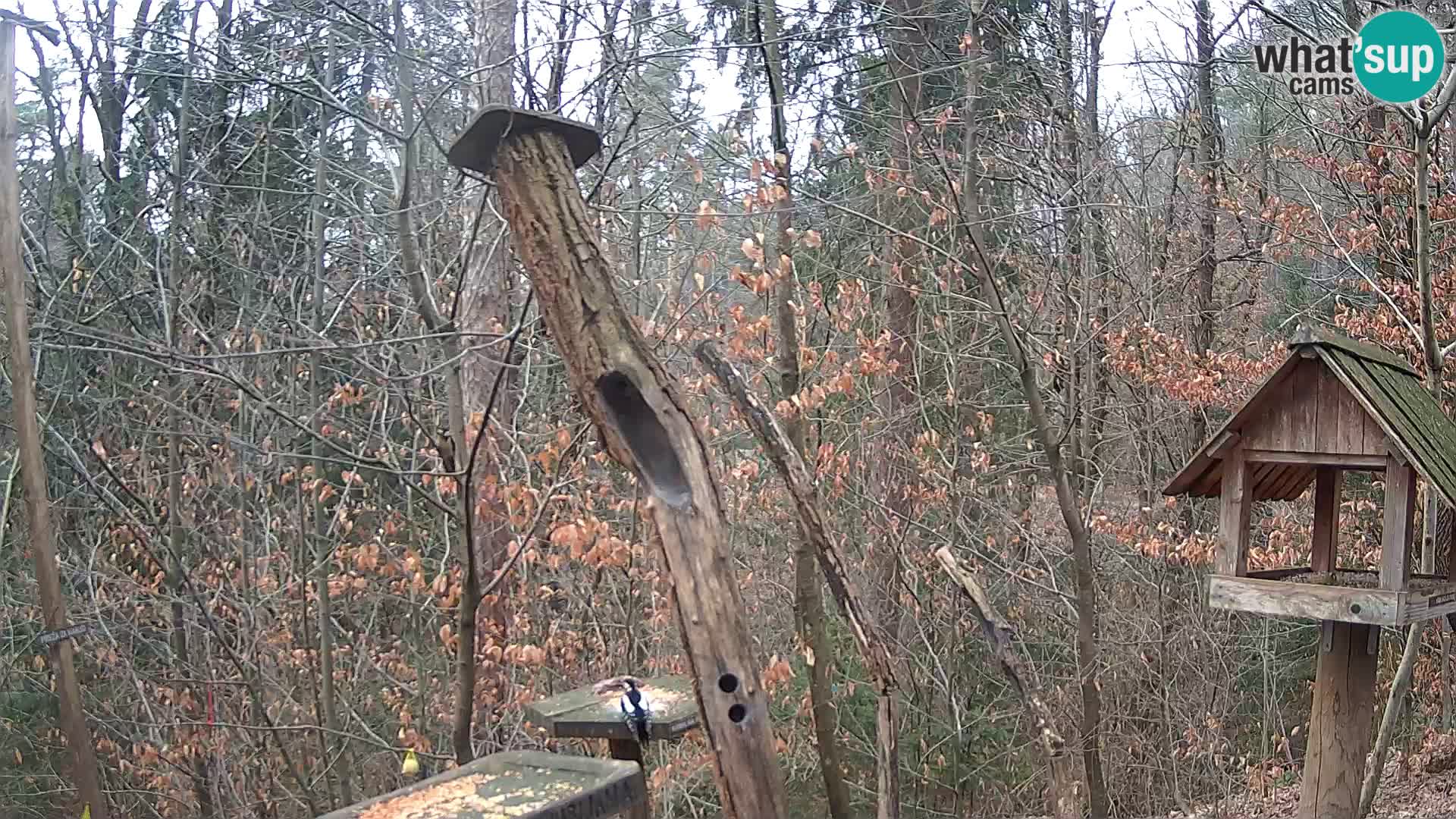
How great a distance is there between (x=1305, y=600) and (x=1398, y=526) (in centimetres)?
36

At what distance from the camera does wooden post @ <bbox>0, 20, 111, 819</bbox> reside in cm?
471

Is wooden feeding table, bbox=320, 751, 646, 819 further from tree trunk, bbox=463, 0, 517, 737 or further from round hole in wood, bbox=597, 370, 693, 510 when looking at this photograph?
tree trunk, bbox=463, 0, 517, 737

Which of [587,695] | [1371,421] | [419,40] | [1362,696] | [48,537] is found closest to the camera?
[1371,421]

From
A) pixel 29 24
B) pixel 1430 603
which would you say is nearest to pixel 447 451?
pixel 29 24

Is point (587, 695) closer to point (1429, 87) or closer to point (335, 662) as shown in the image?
point (335, 662)

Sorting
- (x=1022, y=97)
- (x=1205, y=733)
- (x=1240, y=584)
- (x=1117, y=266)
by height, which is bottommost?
(x=1205, y=733)

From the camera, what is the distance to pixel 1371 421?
3383mm

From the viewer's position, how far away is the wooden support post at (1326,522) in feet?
12.8

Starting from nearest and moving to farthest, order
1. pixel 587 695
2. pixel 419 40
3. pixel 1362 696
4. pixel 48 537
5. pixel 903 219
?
1. pixel 1362 696
2. pixel 587 695
3. pixel 48 537
4. pixel 419 40
5. pixel 903 219

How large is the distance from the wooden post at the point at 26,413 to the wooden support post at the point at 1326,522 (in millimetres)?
5083

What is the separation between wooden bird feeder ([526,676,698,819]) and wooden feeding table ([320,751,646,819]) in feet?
1.41

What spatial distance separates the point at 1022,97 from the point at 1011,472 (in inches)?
105

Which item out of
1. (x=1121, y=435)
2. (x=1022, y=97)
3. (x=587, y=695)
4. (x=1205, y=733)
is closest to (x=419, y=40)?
(x=587, y=695)

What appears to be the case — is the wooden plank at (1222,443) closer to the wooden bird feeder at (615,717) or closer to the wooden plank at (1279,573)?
the wooden plank at (1279,573)
